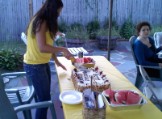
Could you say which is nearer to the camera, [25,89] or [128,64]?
[25,89]

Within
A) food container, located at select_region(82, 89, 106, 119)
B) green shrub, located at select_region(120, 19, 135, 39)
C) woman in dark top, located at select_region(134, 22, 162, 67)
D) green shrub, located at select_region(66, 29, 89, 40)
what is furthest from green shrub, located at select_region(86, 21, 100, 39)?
food container, located at select_region(82, 89, 106, 119)

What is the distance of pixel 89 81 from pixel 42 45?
1.55 ft

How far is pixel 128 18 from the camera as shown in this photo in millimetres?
7309

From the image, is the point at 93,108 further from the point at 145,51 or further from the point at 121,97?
the point at 145,51

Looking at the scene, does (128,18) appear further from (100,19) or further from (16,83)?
(16,83)

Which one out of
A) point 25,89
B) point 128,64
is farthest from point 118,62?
point 25,89

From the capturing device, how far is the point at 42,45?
76.3 inches

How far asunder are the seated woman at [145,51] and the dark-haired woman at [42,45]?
1.28 metres

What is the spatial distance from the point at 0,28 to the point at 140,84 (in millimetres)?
4632

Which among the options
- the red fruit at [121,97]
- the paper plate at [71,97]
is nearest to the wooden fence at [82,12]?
the paper plate at [71,97]

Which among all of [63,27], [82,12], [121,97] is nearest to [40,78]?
[121,97]

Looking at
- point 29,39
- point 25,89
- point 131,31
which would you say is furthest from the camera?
point 131,31

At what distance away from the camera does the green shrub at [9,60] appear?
4.39m

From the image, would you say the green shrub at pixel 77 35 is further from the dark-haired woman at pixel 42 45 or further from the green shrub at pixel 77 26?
the dark-haired woman at pixel 42 45
